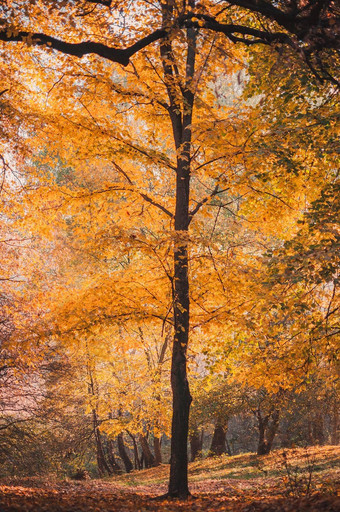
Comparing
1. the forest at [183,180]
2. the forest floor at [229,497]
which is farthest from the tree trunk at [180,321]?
the forest floor at [229,497]

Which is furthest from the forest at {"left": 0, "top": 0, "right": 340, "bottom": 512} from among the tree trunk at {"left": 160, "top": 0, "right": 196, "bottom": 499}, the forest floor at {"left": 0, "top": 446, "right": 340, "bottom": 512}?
the forest floor at {"left": 0, "top": 446, "right": 340, "bottom": 512}

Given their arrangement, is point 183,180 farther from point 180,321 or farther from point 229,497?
point 229,497

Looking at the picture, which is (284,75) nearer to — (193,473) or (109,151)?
(109,151)

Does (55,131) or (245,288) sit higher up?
(55,131)

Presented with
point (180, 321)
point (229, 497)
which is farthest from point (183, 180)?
point (229, 497)

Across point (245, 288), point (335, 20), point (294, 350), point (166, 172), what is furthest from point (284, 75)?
point (166, 172)

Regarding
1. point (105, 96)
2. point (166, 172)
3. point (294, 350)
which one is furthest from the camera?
point (166, 172)

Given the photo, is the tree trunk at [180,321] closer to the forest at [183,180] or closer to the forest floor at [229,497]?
the forest at [183,180]

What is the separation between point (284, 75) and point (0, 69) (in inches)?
183

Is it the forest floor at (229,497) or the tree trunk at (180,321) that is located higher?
the tree trunk at (180,321)

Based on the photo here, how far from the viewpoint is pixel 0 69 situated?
24.3 ft

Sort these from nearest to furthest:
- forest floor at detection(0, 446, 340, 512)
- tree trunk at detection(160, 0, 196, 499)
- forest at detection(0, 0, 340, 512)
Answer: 1. forest floor at detection(0, 446, 340, 512)
2. forest at detection(0, 0, 340, 512)
3. tree trunk at detection(160, 0, 196, 499)

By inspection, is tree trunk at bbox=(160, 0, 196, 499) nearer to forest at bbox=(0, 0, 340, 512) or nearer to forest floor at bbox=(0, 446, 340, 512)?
forest at bbox=(0, 0, 340, 512)

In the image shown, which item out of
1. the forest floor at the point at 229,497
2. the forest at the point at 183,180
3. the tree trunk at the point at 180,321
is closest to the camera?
the forest floor at the point at 229,497
